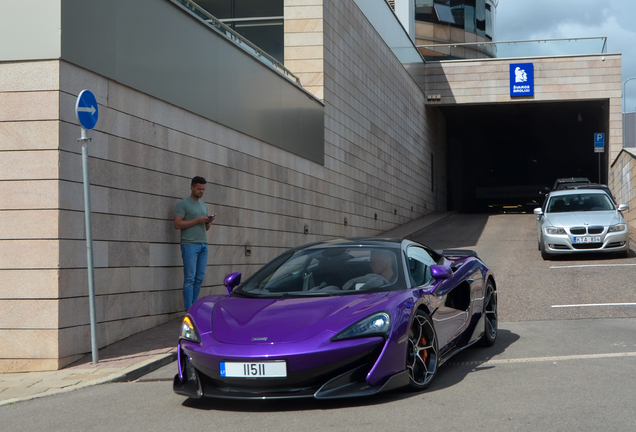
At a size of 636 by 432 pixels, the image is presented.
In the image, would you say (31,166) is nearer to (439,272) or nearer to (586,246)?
(439,272)

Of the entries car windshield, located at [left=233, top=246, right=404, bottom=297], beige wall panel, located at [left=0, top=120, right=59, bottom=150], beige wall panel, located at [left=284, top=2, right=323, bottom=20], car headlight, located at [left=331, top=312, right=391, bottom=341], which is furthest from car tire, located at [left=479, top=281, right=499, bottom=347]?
beige wall panel, located at [left=284, top=2, right=323, bottom=20]

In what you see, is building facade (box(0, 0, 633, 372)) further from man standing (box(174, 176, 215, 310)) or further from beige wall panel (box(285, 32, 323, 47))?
man standing (box(174, 176, 215, 310))

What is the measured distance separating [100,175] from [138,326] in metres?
1.90

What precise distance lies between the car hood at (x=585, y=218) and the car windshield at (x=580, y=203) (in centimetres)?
39

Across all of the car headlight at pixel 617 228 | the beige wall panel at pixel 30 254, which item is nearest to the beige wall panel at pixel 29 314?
A: the beige wall panel at pixel 30 254

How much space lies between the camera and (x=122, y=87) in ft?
27.7

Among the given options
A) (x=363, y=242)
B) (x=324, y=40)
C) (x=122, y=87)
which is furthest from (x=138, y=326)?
(x=324, y=40)

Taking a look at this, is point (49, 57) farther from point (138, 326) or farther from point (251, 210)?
point (251, 210)

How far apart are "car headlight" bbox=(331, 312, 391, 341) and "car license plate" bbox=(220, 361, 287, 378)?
40cm

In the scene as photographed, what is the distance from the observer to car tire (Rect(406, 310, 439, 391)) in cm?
500

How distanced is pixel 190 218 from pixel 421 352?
4.82m

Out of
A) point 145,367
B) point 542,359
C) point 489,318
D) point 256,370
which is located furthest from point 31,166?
point 542,359

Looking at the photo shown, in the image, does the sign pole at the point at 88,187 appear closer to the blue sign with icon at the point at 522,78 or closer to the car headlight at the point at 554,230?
the car headlight at the point at 554,230

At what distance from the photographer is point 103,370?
657 cm
